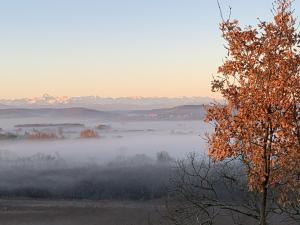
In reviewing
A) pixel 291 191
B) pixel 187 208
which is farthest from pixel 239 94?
pixel 187 208

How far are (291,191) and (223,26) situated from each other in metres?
7.85

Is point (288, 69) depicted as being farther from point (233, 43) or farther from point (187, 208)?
point (187, 208)

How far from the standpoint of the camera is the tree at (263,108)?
2150 centimetres

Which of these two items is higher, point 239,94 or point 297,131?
point 239,94

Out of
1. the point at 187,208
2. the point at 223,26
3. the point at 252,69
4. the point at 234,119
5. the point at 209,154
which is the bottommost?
the point at 187,208

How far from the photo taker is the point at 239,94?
22.1 metres

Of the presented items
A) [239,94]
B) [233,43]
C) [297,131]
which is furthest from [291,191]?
[233,43]

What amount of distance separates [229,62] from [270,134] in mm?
3200

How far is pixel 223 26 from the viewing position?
74.0 feet

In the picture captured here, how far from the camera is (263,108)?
21406mm

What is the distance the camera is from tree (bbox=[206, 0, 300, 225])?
21.5m

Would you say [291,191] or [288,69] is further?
[291,191]

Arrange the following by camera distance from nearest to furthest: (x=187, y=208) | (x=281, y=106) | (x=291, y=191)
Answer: (x=281, y=106) < (x=291, y=191) < (x=187, y=208)

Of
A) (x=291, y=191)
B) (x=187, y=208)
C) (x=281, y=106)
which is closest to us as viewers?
(x=281, y=106)
